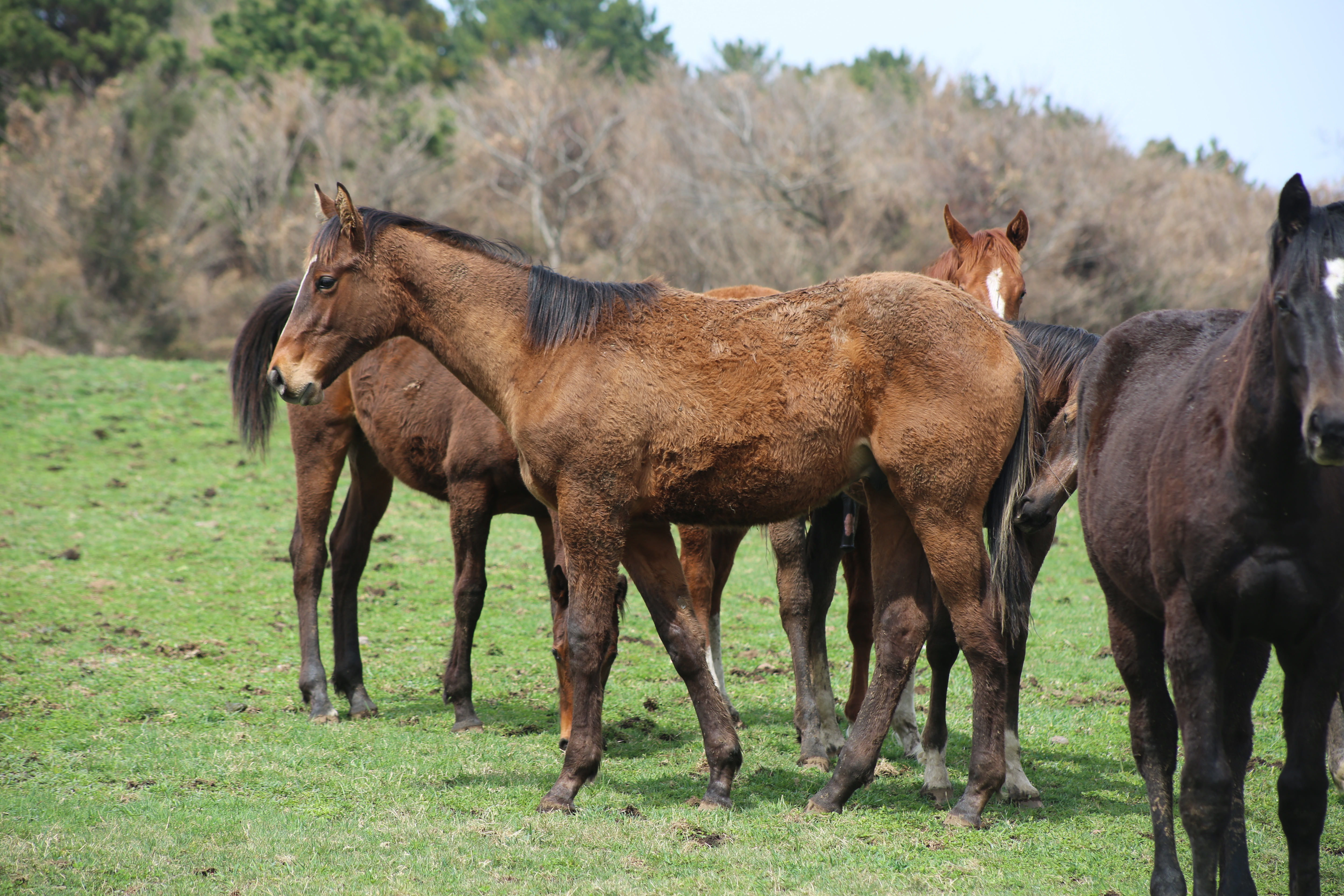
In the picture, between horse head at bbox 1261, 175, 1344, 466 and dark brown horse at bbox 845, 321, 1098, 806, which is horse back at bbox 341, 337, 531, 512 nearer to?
dark brown horse at bbox 845, 321, 1098, 806

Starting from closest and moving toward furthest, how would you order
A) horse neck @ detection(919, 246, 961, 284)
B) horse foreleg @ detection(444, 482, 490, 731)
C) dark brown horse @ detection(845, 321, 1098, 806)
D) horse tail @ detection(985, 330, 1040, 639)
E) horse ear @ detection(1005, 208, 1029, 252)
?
horse tail @ detection(985, 330, 1040, 639) < dark brown horse @ detection(845, 321, 1098, 806) < horse neck @ detection(919, 246, 961, 284) < horse foreleg @ detection(444, 482, 490, 731) < horse ear @ detection(1005, 208, 1029, 252)

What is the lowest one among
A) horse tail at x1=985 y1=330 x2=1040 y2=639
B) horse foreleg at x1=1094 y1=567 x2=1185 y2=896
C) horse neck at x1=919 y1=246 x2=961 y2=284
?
horse foreleg at x1=1094 y1=567 x2=1185 y2=896

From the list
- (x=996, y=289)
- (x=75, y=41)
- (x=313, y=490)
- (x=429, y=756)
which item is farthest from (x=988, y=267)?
(x=75, y=41)

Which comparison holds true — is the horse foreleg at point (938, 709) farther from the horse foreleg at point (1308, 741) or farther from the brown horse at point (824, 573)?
the horse foreleg at point (1308, 741)

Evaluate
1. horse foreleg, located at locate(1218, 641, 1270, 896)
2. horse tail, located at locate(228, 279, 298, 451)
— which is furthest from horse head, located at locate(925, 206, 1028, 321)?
horse tail, located at locate(228, 279, 298, 451)

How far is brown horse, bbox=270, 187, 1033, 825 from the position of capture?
4543 millimetres

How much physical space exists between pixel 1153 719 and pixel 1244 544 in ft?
3.38

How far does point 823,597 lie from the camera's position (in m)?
6.20

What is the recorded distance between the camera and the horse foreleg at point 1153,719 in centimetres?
366

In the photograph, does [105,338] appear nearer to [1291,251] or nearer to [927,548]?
[927,548]

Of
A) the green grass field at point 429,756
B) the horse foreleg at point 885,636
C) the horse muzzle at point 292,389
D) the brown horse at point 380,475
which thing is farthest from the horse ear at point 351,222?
the horse foreleg at point 885,636

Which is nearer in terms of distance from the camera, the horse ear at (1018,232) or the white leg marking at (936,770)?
the white leg marking at (936,770)

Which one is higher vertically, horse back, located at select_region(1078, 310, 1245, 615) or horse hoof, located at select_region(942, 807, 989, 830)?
horse back, located at select_region(1078, 310, 1245, 615)

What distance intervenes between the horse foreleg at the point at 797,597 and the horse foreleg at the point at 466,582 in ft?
5.69
